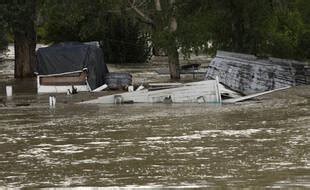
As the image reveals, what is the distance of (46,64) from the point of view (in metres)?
31.5

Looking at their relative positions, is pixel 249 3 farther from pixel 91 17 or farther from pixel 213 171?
pixel 213 171

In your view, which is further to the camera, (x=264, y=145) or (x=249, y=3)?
(x=249, y=3)

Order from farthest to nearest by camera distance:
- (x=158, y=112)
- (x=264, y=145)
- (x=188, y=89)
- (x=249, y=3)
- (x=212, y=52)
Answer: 1. (x=212, y=52)
2. (x=249, y=3)
3. (x=188, y=89)
4. (x=158, y=112)
5. (x=264, y=145)

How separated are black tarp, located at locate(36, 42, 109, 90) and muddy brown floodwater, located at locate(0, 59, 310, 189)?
8366 millimetres

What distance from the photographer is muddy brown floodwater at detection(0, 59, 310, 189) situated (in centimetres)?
1064

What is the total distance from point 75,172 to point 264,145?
172 inches

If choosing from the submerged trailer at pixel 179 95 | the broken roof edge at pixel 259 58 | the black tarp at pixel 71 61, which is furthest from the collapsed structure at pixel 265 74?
the black tarp at pixel 71 61

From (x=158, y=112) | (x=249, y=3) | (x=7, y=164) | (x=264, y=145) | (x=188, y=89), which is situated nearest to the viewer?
(x=7, y=164)

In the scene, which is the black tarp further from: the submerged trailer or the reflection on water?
the reflection on water

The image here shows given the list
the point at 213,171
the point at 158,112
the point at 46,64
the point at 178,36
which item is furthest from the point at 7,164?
the point at 178,36

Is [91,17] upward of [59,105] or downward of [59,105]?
upward

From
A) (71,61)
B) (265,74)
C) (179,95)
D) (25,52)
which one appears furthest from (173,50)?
(25,52)

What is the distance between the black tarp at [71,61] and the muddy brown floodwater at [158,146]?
27.4 ft

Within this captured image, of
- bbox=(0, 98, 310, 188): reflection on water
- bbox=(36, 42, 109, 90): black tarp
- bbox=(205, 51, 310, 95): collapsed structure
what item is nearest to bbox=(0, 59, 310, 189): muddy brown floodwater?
bbox=(0, 98, 310, 188): reflection on water
